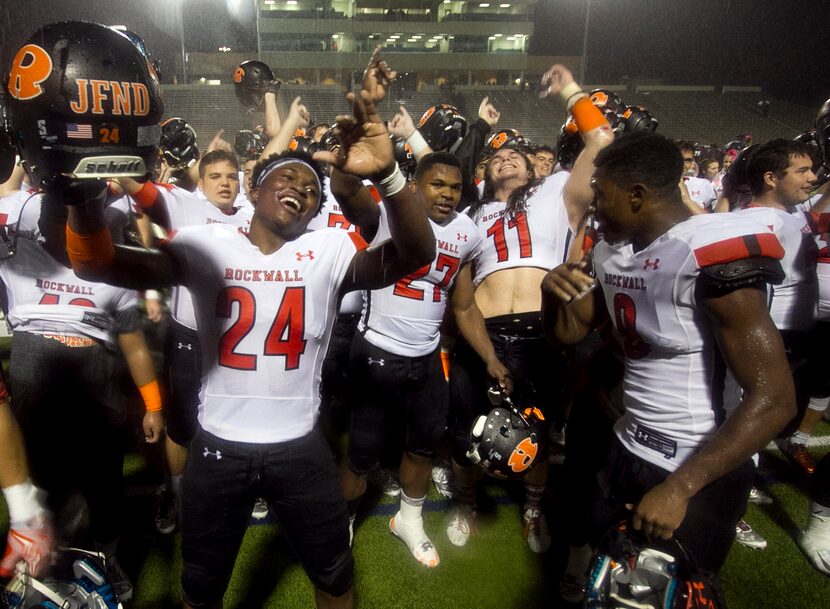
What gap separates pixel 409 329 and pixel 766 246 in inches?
80.2

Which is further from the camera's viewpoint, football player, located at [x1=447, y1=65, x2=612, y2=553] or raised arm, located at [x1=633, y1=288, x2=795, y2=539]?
football player, located at [x1=447, y1=65, x2=612, y2=553]

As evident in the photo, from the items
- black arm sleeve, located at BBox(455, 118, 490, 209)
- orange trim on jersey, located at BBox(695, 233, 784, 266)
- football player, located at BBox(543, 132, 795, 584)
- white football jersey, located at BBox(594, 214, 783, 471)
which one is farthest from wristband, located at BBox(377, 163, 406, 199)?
black arm sleeve, located at BBox(455, 118, 490, 209)

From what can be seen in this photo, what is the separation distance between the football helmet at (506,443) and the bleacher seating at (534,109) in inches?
1078

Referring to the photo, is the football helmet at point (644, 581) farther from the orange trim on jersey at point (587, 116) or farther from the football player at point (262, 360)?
the orange trim on jersey at point (587, 116)

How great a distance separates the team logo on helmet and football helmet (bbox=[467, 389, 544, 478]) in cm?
252

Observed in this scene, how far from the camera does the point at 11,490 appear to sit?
6.45ft

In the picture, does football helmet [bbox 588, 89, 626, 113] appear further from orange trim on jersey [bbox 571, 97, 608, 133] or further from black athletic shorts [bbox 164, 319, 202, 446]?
black athletic shorts [bbox 164, 319, 202, 446]

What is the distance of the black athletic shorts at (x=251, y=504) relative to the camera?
219 cm

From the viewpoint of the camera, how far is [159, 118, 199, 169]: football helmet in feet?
18.9

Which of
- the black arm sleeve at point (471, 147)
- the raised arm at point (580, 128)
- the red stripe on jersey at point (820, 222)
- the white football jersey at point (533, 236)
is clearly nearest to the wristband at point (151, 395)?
the white football jersey at point (533, 236)

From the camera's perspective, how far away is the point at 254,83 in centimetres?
487

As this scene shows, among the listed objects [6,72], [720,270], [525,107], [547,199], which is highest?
Result: [6,72]

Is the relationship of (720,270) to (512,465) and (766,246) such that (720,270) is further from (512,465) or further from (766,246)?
(512,465)

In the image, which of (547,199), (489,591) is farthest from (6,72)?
(489,591)
